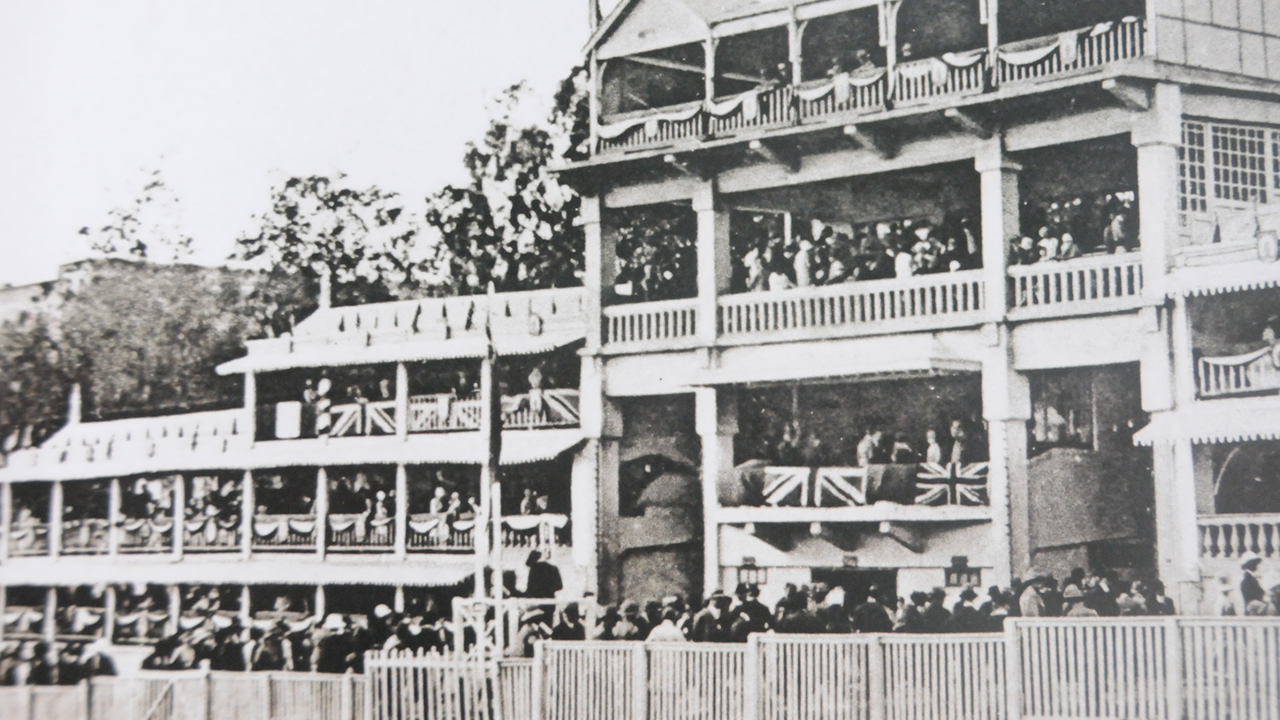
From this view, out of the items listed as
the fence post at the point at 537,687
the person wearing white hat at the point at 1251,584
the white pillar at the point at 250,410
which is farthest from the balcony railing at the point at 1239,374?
the white pillar at the point at 250,410

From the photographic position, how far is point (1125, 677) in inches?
496

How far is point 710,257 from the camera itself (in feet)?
71.1

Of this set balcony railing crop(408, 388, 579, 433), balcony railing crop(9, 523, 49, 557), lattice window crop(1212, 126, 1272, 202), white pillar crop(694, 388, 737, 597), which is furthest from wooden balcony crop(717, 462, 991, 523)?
balcony railing crop(9, 523, 49, 557)

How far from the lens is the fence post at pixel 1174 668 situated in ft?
40.3

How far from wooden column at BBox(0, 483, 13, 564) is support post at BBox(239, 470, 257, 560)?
340 cm

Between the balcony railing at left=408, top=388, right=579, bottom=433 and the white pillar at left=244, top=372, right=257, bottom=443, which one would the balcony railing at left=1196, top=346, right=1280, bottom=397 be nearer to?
the balcony railing at left=408, top=388, right=579, bottom=433

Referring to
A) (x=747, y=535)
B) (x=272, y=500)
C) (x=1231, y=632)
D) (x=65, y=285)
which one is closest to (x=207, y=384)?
(x=272, y=500)

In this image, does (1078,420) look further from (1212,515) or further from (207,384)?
(207,384)

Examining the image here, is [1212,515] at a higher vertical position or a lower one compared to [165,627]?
higher

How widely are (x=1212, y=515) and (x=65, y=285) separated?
45.9ft

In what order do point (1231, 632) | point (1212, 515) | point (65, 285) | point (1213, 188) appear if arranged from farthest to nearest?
point (65, 285) < point (1213, 188) < point (1212, 515) < point (1231, 632)

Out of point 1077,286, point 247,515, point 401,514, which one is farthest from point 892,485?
point 247,515

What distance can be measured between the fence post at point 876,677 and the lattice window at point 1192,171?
23.8 ft

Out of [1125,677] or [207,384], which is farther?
[207,384]
